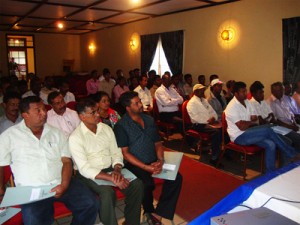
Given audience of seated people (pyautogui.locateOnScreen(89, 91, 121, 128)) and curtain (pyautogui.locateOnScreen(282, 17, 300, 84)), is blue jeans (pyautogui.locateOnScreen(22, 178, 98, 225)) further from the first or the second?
curtain (pyautogui.locateOnScreen(282, 17, 300, 84))

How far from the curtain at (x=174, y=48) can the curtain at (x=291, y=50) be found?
284 cm

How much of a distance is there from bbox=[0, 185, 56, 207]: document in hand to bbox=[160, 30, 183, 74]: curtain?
6.11 m

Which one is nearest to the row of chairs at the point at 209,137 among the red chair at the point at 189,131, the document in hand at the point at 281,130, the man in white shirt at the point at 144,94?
the red chair at the point at 189,131

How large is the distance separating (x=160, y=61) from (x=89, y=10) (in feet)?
8.65

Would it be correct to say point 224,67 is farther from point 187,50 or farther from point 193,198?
point 193,198

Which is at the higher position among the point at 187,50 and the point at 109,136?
the point at 187,50

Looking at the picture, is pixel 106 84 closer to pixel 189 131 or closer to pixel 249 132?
pixel 189 131

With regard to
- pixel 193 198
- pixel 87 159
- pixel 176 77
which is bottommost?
pixel 193 198

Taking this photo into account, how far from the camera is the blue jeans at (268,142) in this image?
3.25 m

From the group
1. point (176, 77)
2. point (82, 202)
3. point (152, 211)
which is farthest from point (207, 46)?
point (82, 202)

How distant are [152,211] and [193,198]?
696 mm

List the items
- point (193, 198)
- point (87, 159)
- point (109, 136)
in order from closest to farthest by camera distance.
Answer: point (87, 159), point (109, 136), point (193, 198)

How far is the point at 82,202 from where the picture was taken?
1997 mm

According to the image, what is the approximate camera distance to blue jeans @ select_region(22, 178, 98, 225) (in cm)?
181
